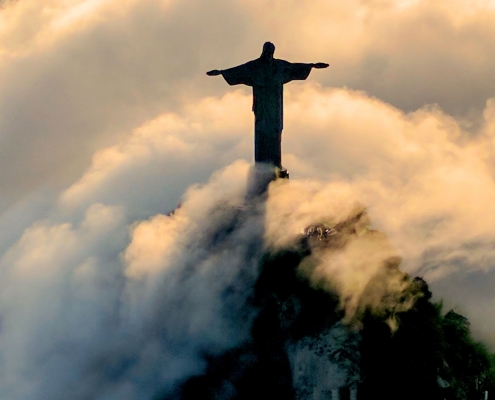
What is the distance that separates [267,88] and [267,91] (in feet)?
0.36

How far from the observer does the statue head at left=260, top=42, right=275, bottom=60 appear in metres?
31.3

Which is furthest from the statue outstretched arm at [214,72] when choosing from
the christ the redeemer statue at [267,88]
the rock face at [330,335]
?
the rock face at [330,335]

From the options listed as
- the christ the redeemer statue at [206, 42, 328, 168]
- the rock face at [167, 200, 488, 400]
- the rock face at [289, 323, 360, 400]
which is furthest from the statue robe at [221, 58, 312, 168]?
the rock face at [289, 323, 360, 400]

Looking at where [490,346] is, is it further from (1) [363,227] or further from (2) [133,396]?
(2) [133,396]

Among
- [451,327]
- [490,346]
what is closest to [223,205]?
[451,327]

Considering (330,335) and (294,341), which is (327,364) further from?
(294,341)

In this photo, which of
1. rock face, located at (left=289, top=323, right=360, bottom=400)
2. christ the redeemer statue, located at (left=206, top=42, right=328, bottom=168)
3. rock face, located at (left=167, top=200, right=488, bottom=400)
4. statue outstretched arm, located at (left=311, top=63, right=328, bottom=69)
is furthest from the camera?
christ the redeemer statue, located at (left=206, top=42, right=328, bottom=168)

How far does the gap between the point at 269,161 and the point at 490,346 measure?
11725 millimetres

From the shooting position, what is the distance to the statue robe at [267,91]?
3172cm

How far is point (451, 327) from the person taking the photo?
3344 cm

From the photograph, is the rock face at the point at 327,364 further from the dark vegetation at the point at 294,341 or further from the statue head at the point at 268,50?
the statue head at the point at 268,50

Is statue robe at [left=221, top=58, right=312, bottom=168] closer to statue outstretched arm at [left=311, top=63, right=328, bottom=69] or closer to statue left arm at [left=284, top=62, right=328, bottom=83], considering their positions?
statue left arm at [left=284, top=62, right=328, bottom=83]

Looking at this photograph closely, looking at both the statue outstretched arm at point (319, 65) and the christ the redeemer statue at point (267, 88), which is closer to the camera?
the statue outstretched arm at point (319, 65)

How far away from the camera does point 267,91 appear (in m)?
31.8
